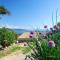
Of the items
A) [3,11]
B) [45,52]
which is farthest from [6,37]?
[45,52]

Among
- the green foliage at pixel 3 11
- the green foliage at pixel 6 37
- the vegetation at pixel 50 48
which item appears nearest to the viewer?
the vegetation at pixel 50 48

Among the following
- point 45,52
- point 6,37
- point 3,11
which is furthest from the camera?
point 3,11

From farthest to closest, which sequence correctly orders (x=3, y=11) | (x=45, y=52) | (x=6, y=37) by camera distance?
1. (x=3, y=11)
2. (x=6, y=37)
3. (x=45, y=52)

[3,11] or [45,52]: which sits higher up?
[3,11]

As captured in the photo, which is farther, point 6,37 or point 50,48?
point 6,37

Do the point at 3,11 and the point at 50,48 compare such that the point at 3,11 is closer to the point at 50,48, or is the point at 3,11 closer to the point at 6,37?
the point at 6,37

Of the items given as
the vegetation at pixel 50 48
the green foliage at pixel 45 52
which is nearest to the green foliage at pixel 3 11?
the vegetation at pixel 50 48

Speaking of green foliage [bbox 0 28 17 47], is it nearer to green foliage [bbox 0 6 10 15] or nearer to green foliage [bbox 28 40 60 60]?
green foliage [bbox 0 6 10 15]

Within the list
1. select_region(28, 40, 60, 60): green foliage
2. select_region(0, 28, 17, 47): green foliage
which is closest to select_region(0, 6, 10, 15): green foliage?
select_region(0, 28, 17, 47): green foliage

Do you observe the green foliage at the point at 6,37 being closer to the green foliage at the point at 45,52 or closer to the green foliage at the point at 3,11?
the green foliage at the point at 3,11

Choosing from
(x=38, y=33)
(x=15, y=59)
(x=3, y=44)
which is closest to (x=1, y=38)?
(x=3, y=44)

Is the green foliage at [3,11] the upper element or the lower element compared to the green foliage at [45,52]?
upper

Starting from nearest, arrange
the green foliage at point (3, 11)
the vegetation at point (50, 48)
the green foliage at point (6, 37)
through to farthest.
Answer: the vegetation at point (50, 48) < the green foliage at point (6, 37) < the green foliage at point (3, 11)

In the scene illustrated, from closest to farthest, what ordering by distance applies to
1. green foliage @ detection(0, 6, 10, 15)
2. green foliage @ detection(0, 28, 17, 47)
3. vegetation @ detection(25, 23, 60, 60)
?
1. vegetation @ detection(25, 23, 60, 60)
2. green foliage @ detection(0, 28, 17, 47)
3. green foliage @ detection(0, 6, 10, 15)
